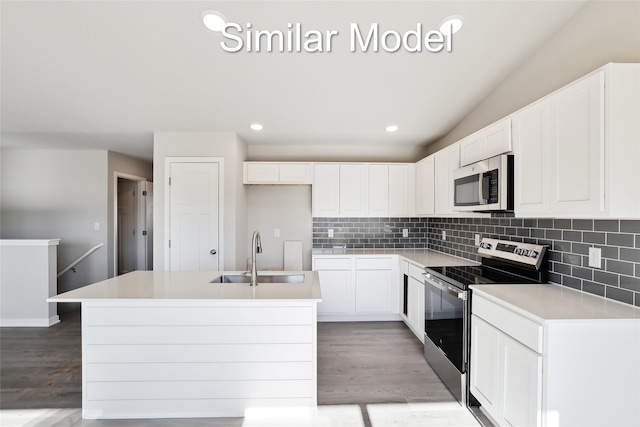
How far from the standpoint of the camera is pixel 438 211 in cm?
354

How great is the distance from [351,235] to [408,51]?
102 inches

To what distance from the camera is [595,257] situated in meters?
1.94

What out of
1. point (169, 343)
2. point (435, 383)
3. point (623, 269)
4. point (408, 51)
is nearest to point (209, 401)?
point (169, 343)

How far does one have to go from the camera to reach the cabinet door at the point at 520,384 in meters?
Result: 1.56

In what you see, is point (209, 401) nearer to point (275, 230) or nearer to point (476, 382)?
point (476, 382)

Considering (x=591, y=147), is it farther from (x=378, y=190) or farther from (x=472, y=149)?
(x=378, y=190)

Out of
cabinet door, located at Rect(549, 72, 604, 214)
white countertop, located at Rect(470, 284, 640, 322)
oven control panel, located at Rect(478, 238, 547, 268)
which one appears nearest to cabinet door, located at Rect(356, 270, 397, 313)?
oven control panel, located at Rect(478, 238, 547, 268)

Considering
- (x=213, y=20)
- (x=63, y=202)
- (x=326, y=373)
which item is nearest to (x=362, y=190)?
(x=326, y=373)

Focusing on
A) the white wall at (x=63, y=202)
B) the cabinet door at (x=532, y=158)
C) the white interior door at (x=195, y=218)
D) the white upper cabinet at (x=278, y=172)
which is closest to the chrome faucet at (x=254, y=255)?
the white interior door at (x=195, y=218)

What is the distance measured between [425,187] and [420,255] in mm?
852

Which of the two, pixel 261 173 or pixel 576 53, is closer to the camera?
pixel 576 53

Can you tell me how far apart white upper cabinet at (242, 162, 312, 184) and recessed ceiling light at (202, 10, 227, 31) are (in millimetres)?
2047

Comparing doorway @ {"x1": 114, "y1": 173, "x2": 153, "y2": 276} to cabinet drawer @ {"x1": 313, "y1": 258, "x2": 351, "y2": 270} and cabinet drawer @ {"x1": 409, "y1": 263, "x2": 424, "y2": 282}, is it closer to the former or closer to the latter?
cabinet drawer @ {"x1": 313, "y1": 258, "x2": 351, "y2": 270}

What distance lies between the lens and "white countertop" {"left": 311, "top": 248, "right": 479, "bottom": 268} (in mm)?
3305
